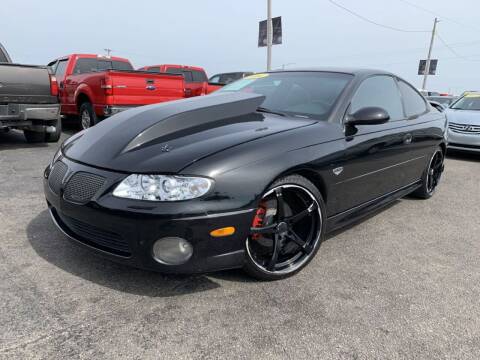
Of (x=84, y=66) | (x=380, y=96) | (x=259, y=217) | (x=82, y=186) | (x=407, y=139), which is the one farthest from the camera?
(x=84, y=66)

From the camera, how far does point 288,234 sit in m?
2.57

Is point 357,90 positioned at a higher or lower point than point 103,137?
higher

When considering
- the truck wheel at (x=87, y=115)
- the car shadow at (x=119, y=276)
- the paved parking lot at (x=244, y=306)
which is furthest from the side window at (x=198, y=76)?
the car shadow at (x=119, y=276)

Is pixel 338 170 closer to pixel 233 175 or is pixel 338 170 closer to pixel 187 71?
pixel 233 175

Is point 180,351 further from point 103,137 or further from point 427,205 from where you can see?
point 427,205

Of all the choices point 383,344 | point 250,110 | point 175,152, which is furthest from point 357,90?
point 383,344

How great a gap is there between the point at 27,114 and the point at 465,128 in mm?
7980

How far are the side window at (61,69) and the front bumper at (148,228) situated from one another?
774 centimetres

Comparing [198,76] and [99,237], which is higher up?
[198,76]

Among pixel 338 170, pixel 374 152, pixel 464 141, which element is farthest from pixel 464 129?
pixel 338 170

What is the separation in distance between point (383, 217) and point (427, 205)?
880 millimetres

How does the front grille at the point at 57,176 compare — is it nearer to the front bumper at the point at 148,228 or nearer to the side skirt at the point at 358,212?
the front bumper at the point at 148,228

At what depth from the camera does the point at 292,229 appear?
268 centimetres

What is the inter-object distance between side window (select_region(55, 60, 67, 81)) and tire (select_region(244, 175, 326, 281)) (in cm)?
808
